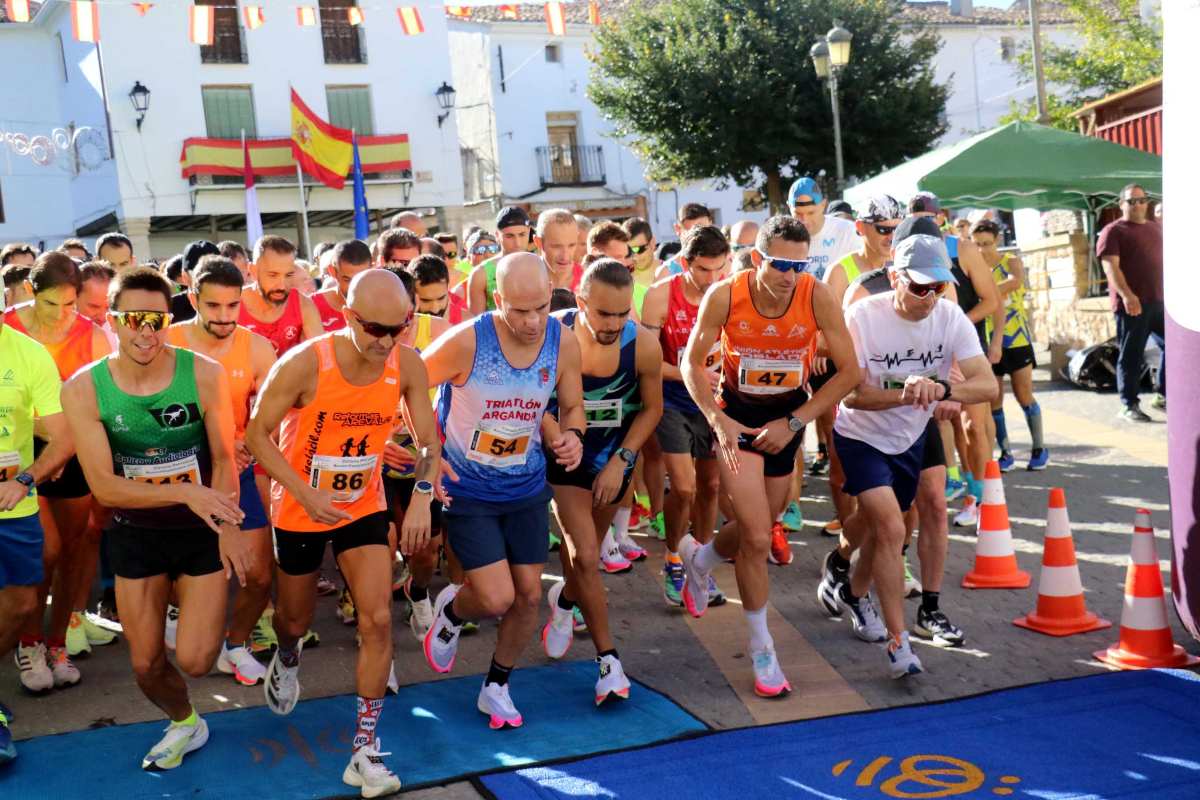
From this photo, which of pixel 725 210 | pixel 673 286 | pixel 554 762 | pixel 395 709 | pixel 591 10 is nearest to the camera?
pixel 554 762

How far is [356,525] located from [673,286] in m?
3.00

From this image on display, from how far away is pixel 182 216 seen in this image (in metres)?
31.4

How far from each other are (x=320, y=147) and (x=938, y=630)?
26.8 metres

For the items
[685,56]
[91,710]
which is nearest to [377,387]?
[91,710]

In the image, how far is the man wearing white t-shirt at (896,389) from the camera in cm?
562

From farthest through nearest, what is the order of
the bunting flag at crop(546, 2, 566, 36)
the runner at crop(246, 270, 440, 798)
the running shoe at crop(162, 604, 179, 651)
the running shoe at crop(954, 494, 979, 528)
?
1. the bunting flag at crop(546, 2, 566, 36)
2. the running shoe at crop(954, 494, 979, 528)
3. the running shoe at crop(162, 604, 179, 651)
4. the runner at crop(246, 270, 440, 798)

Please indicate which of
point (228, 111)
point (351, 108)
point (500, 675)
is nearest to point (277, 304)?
point (500, 675)

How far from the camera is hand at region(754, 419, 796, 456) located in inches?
223

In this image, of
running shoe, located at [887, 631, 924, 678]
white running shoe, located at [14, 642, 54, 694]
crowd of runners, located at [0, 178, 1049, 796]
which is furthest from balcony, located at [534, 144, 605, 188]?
running shoe, located at [887, 631, 924, 678]

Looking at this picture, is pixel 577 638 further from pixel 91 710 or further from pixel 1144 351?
pixel 1144 351

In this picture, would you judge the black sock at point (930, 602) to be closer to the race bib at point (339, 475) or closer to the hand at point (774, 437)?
the hand at point (774, 437)

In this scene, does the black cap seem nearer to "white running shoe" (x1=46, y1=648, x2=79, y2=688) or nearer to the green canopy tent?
"white running shoe" (x1=46, y1=648, x2=79, y2=688)

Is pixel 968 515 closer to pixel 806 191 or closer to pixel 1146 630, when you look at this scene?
pixel 806 191

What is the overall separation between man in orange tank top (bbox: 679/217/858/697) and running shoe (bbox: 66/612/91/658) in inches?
131
